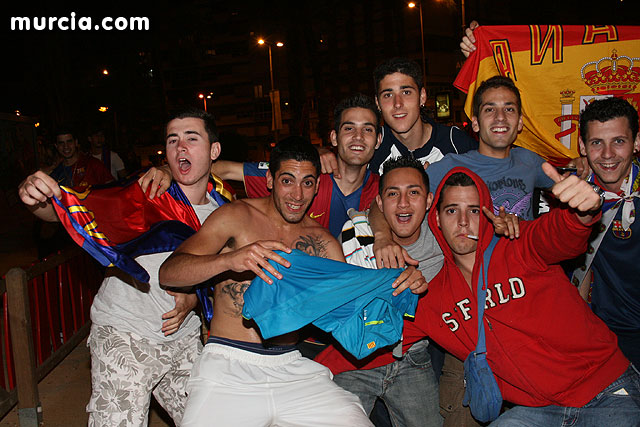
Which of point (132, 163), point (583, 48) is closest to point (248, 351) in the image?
point (583, 48)

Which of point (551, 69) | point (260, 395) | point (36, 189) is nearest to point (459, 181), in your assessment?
point (260, 395)

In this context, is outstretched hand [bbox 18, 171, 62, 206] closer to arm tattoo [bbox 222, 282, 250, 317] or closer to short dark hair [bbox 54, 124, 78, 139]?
arm tattoo [bbox 222, 282, 250, 317]

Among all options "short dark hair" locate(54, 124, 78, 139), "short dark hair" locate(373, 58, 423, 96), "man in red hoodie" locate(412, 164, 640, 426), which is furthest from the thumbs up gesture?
"short dark hair" locate(54, 124, 78, 139)

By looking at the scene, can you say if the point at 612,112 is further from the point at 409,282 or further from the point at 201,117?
the point at 201,117

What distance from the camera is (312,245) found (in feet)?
13.4

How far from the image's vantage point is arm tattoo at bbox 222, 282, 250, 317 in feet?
12.3

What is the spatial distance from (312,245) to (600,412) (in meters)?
2.26

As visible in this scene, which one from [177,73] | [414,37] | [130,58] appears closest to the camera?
[130,58]

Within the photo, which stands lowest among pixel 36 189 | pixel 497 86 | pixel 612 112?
pixel 36 189

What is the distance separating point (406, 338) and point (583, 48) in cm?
381

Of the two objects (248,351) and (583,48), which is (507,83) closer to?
(583,48)

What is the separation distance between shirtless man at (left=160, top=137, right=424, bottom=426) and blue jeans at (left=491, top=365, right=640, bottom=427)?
1.07 m

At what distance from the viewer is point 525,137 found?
588 cm

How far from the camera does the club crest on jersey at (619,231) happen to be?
13.7 ft
